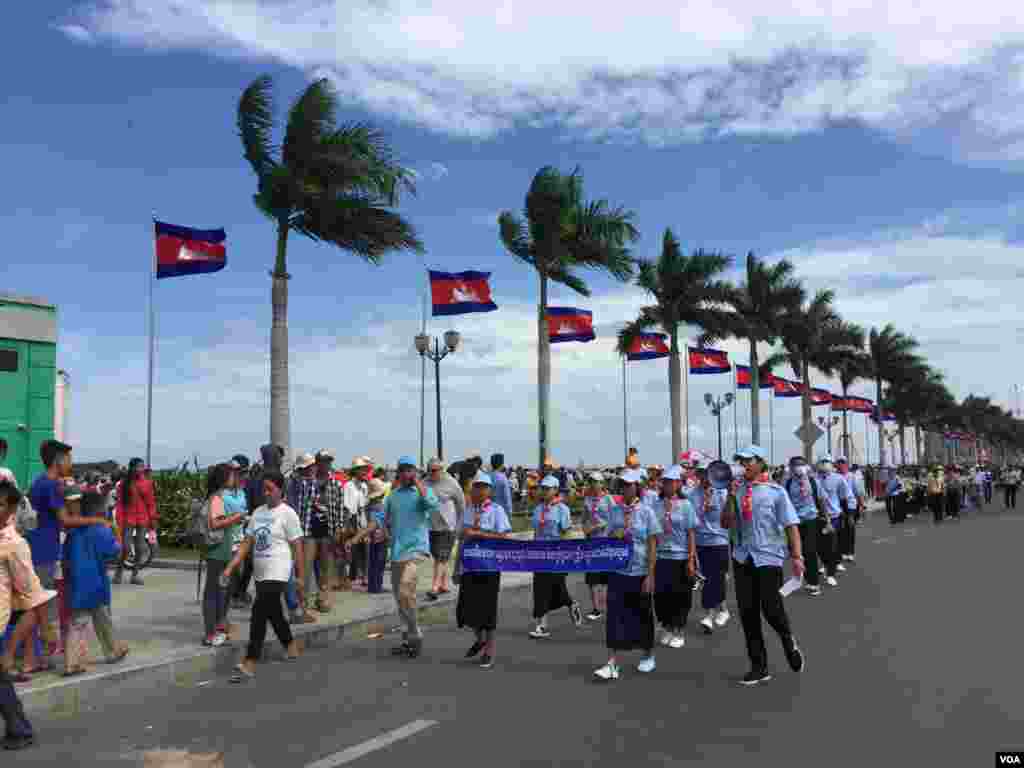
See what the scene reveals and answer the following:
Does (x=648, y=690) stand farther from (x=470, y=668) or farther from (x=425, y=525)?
(x=425, y=525)

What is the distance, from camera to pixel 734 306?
3931cm

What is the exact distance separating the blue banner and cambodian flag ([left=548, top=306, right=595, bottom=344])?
2130cm

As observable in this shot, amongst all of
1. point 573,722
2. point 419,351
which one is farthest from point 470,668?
point 419,351

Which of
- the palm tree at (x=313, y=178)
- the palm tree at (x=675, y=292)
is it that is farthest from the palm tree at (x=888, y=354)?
the palm tree at (x=313, y=178)

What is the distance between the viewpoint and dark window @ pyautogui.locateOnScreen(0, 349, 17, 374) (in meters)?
19.0

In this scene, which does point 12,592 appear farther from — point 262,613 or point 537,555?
point 537,555

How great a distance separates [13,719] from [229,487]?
4024 millimetres

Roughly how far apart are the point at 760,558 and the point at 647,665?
1.37m

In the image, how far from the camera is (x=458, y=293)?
93.2ft

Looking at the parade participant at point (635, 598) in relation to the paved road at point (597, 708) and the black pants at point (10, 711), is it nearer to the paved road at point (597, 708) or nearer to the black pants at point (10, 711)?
the paved road at point (597, 708)

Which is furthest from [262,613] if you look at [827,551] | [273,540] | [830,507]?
[830,507]

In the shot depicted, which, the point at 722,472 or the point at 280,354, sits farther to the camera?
the point at 280,354

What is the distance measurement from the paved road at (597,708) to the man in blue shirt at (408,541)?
0.30 metres

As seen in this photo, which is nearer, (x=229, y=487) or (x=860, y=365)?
(x=229, y=487)
